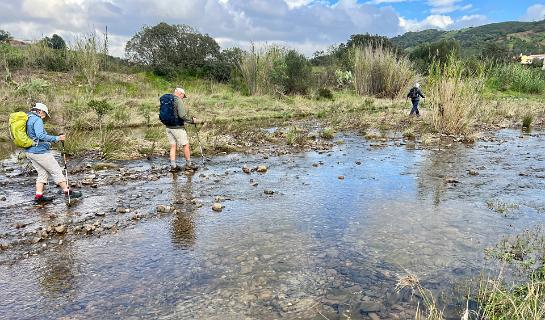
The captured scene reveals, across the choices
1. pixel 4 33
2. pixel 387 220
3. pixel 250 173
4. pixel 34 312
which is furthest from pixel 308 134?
pixel 4 33

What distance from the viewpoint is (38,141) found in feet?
24.2

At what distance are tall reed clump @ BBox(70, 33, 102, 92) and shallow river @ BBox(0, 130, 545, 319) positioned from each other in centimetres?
Answer: 1613

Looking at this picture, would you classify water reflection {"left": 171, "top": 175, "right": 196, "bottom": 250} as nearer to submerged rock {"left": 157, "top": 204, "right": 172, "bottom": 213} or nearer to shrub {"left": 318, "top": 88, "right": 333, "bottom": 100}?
submerged rock {"left": 157, "top": 204, "right": 172, "bottom": 213}

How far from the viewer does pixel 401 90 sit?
28750 millimetres

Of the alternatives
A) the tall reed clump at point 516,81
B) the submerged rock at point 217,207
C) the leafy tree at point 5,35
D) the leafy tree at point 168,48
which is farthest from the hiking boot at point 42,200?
the leafy tree at point 5,35

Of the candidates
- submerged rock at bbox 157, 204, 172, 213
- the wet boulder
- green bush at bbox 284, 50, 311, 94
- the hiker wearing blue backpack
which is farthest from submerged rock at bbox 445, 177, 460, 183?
green bush at bbox 284, 50, 311, 94

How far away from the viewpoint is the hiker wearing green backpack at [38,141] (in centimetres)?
717

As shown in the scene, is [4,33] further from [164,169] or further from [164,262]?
[164,262]

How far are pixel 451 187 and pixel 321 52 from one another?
130ft

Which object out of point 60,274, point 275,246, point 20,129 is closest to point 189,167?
point 20,129

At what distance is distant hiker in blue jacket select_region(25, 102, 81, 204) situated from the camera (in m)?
7.25

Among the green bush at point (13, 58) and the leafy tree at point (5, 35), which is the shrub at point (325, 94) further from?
the leafy tree at point (5, 35)

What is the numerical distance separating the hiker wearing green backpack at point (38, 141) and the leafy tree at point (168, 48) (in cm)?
2793

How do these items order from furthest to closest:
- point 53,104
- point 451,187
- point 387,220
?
point 53,104 < point 451,187 < point 387,220
